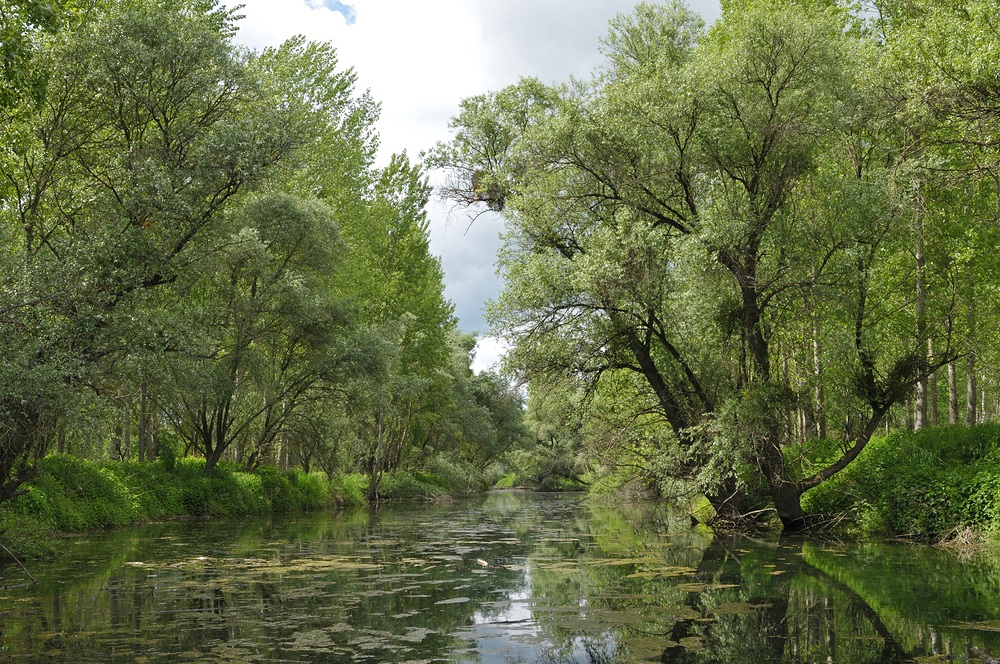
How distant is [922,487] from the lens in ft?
56.5

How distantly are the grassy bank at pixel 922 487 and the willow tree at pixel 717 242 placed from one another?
816mm

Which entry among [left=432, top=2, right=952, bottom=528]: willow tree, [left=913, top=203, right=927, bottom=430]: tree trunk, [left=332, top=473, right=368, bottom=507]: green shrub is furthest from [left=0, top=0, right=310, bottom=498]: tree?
[left=332, top=473, right=368, bottom=507]: green shrub

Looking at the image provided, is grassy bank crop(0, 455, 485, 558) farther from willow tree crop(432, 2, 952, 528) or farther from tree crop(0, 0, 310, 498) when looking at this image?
willow tree crop(432, 2, 952, 528)

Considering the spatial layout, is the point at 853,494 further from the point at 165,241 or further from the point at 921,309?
the point at 165,241

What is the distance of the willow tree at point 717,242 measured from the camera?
1695 cm

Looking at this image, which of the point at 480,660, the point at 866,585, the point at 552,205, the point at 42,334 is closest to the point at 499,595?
the point at 480,660

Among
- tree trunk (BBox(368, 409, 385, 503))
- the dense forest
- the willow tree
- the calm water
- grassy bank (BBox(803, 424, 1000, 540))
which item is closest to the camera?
the calm water

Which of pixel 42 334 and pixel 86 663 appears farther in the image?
pixel 42 334

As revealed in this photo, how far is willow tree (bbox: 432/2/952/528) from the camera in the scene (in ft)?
55.6

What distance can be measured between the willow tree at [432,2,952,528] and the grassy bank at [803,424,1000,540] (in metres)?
0.82

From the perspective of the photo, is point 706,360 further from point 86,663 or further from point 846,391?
point 86,663

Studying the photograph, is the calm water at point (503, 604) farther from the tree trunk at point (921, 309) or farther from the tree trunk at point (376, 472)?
the tree trunk at point (376, 472)

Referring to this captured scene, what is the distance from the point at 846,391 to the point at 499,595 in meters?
10.9

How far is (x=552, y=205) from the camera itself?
795 inches
